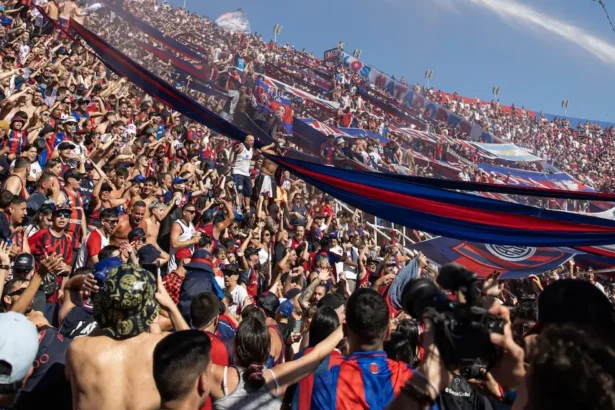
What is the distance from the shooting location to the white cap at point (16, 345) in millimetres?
2322

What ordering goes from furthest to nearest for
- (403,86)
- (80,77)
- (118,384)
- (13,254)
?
1. (403,86)
2. (80,77)
3. (13,254)
4. (118,384)

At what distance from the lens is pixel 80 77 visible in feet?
38.6

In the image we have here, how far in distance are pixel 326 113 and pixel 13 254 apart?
1992 cm

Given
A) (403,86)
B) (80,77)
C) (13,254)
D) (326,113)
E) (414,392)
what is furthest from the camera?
(403,86)

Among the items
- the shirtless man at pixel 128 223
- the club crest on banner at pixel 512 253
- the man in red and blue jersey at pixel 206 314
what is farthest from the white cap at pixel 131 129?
the man in red and blue jersey at pixel 206 314

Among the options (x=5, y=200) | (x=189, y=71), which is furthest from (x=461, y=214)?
(x=189, y=71)

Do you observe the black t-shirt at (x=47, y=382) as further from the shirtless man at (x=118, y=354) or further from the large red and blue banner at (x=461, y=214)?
the large red and blue banner at (x=461, y=214)

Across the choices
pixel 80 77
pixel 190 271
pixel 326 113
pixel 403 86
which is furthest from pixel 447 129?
pixel 190 271

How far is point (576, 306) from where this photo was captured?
6.58 feet

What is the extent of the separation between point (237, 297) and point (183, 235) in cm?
100

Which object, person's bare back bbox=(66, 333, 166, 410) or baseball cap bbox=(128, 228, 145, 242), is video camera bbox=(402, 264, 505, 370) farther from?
baseball cap bbox=(128, 228, 145, 242)

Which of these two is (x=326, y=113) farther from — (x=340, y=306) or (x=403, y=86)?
(x=340, y=306)

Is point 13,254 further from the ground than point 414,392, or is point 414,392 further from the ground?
point 414,392

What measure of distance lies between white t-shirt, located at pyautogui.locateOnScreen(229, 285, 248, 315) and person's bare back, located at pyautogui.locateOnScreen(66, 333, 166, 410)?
11.4 feet
